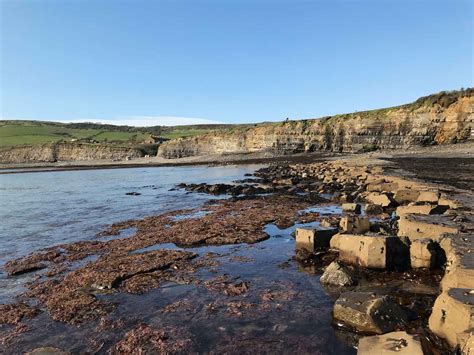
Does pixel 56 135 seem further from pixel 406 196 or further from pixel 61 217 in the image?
pixel 406 196

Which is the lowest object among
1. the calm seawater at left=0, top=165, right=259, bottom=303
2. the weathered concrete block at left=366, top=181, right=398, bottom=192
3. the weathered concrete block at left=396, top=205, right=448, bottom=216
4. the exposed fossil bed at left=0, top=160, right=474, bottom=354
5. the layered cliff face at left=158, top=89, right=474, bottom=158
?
the calm seawater at left=0, top=165, right=259, bottom=303

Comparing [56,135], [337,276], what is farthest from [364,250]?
[56,135]

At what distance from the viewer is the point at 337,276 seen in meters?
9.05

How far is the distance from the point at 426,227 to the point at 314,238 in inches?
121

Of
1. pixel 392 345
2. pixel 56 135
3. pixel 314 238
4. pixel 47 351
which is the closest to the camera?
pixel 392 345

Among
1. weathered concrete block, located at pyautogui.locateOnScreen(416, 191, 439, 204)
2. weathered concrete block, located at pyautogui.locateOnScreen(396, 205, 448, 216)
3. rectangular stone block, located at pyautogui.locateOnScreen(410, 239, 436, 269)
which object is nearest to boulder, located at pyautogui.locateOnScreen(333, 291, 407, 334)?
rectangular stone block, located at pyautogui.locateOnScreen(410, 239, 436, 269)

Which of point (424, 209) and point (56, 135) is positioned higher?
point (56, 135)

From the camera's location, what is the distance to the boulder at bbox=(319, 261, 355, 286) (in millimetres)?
8914

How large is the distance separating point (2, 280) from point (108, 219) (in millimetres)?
10747

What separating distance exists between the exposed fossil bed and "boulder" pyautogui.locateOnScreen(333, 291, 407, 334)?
0.8 inches

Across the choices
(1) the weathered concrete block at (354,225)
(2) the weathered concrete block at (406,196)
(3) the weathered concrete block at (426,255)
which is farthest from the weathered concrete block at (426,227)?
(2) the weathered concrete block at (406,196)

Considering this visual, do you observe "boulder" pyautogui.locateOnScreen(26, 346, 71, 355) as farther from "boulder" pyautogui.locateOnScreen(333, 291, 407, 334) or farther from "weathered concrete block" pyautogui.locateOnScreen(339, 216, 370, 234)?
"weathered concrete block" pyautogui.locateOnScreen(339, 216, 370, 234)

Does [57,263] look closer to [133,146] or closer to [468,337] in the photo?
[468,337]

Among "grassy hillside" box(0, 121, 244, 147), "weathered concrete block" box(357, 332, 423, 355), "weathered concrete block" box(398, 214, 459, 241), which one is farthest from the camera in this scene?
"grassy hillside" box(0, 121, 244, 147)
